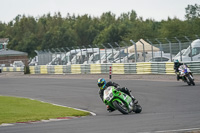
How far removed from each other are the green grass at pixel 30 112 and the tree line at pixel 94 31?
3188 centimetres

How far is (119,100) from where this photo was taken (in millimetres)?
13828

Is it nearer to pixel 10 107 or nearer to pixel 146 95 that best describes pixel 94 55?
pixel 146 95

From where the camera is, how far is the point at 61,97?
2180 cm

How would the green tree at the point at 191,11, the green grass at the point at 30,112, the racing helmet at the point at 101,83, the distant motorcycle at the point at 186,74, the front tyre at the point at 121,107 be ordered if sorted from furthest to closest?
the green tree at the point at 191,11 → the distant motorcycle at the point at 186,74 → the racing helmet at the point at 101,83 → the green grass at the point at 30,112 → the front tyre at the point at 121,107

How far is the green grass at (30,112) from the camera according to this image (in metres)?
13.9

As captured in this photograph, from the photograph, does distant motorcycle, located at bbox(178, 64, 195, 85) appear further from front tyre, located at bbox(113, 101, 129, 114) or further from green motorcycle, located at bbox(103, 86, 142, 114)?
front tyre, located at bbox(113, 101, 129, 114)

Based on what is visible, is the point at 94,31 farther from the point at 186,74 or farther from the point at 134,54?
the point at 186,74

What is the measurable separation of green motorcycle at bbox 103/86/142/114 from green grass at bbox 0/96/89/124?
122 cm

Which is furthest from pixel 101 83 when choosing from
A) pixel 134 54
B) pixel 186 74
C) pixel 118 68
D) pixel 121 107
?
pixel 134 54

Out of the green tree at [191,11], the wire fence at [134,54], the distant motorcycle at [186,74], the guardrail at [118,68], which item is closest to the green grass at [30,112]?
the distant motorcycle at [186,74]

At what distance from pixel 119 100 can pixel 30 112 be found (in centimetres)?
330

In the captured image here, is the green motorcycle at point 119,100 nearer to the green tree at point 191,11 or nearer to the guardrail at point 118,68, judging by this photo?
the guardrail at point 118,68

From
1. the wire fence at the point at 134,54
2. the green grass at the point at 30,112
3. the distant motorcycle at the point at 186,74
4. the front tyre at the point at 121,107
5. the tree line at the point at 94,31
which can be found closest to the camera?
the front tyre at the point at 121,107

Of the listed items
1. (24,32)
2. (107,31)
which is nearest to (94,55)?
(107,31)
